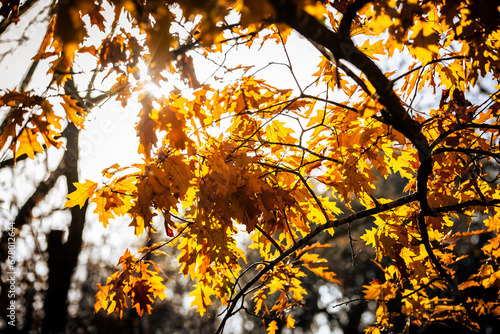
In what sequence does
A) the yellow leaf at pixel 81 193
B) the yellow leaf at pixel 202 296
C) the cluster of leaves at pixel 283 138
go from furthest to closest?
the yellow leaf at pixel 202 296
the yellow leaf at pixel 81 193
the cluster of leaves at pixel 283 138

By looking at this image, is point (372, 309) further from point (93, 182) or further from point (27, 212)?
point (93, 182)

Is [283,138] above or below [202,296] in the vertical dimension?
above

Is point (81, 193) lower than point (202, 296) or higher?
higher

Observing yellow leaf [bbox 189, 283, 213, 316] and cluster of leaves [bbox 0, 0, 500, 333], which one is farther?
yellow leaf [bbox 189, 283, 213, 316]

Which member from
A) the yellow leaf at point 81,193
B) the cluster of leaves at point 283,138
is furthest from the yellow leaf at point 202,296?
the yellow leaf at point 81,193

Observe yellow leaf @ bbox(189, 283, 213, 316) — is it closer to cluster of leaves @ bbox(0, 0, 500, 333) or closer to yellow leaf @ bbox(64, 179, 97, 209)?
cluster of leaves @ bbox(0, 0, 500, 333)

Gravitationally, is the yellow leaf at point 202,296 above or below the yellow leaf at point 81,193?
below

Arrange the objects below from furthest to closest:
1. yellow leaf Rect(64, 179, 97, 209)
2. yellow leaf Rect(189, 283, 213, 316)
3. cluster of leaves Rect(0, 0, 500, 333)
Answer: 1. yellow leaf Rect(189, 283, 213, 316)
2. yellow leaf Rect(64, 179, 97, 209)
3. cluster of leaves Rect(0, 0, 500, 333)

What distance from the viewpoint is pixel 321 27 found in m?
1.39

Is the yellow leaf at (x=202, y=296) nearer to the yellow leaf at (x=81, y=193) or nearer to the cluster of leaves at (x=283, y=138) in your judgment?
the cluster of leaves at (x=283, y=138)

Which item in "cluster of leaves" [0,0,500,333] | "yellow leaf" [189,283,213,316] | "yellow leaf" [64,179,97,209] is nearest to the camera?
Answer: "cluster of leaves" [0,0,500,333]

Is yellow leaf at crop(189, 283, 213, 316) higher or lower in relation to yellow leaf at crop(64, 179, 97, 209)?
lower

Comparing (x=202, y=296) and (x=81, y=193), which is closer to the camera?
(x=81, y=193)

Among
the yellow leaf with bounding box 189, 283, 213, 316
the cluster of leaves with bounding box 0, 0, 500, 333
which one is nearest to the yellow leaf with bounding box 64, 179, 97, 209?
the cluster of leaves with bounding box 0, 0, 500, 333
